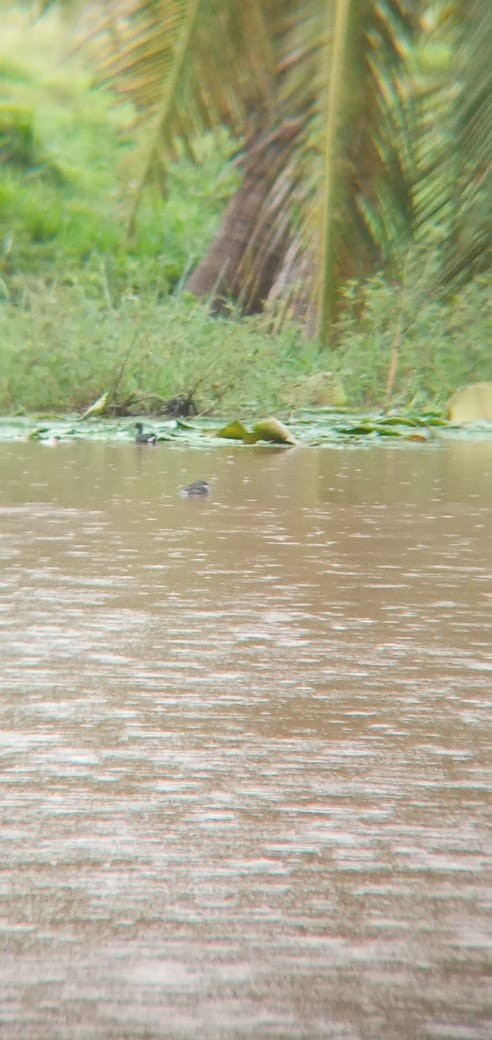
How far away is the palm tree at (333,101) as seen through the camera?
2.35 metres

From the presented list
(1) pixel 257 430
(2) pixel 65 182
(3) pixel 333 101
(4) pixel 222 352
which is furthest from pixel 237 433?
(2) pixel 65 182

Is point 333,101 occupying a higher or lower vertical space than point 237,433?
higher

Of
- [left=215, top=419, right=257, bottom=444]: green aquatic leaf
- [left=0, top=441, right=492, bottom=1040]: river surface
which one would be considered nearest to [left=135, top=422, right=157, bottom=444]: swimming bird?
[left=215, top=419, right=257, bottom=444]: green aquatic leaf

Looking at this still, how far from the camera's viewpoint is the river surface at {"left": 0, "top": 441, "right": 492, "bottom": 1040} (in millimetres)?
553

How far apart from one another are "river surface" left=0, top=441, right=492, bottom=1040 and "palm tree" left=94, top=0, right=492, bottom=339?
2.20 ft

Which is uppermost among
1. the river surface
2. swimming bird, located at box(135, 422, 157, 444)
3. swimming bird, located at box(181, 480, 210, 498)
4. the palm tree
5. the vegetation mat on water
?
the palm tree

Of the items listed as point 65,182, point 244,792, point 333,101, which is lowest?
point 244,792

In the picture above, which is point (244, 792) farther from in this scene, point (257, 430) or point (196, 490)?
point (257, 430)

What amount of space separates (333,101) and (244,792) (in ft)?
6.04

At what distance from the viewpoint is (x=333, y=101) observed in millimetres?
2496

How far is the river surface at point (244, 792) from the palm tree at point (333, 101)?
2.20ft

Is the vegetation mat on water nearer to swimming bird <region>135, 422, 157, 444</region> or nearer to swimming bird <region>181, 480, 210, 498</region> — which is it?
swimming bird <region>135, 422, 157, 444</region>

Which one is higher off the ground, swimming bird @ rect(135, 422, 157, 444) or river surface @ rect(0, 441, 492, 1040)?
river surface @ rect(0, 441, 492, 1040)

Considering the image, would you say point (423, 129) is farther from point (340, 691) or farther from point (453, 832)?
point (453, 832)
